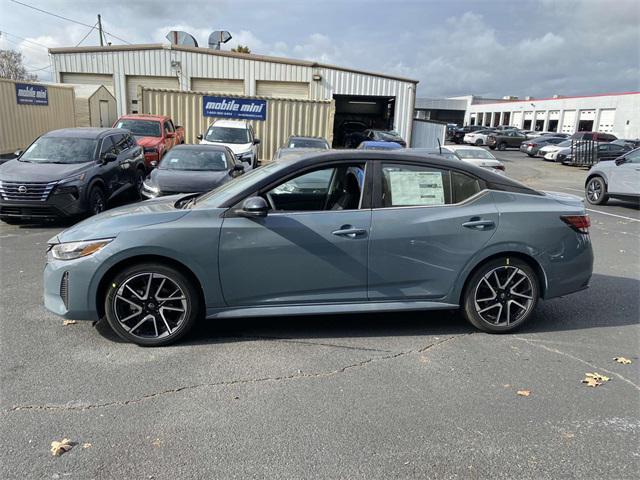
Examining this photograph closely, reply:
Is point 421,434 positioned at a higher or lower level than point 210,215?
lower

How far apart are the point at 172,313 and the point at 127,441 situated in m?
1.32

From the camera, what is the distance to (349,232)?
3908 mm

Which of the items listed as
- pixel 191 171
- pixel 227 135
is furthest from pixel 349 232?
pixel 227 135

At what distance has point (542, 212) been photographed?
423 cm

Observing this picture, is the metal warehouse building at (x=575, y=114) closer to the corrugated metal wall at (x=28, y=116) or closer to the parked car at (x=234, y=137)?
the parked car at (x=234, y=137)

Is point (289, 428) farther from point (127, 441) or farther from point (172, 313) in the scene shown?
point (172, 313)

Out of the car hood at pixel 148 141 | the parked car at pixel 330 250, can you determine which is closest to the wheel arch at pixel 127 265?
the parked car at pixel 330 250

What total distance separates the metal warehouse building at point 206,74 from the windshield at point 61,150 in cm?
1631

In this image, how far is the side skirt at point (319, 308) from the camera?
3.92m

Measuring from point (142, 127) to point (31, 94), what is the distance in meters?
6.83

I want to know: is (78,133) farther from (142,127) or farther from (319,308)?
(319,308)

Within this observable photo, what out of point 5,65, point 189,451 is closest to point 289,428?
point 189,451

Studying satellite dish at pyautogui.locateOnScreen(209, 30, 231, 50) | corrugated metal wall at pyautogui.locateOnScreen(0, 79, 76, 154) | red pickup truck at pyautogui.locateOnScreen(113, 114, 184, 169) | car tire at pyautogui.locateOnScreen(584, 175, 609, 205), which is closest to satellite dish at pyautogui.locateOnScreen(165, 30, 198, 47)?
satellite dish at pyautogui.locateOnScreen(209, 30, 231, 50)

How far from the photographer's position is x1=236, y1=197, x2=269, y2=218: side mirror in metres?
3.74
